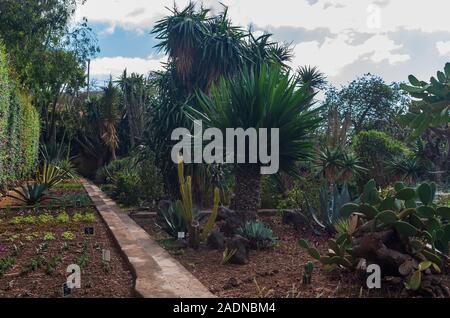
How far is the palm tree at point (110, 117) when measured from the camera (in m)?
25.0

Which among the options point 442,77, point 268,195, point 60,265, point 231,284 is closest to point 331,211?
point 442,77

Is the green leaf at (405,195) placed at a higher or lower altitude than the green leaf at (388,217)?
higher

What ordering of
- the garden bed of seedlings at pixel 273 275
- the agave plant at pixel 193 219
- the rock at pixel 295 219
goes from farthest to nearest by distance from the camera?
the rock at pixel 295 219
the agave plant at pixel 193 219
the garden bed of seedlings at pixel 273 275

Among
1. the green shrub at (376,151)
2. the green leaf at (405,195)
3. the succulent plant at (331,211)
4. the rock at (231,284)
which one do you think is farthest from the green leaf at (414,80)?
the green shrub at (376,151)

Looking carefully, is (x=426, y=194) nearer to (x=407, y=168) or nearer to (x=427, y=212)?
(x=427, y=212)

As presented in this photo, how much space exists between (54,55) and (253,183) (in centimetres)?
1055

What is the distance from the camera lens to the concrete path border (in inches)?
152


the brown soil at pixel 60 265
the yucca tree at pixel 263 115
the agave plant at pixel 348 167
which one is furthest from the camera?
the agave plant at pixel 348 167

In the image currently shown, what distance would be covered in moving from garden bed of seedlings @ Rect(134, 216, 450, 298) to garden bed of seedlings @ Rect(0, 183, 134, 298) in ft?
2.68

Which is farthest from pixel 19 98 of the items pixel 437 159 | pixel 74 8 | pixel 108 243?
pixel 437 159

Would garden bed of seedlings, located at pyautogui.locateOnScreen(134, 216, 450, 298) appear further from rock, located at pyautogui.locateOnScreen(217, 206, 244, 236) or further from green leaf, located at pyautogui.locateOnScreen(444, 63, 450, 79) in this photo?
green leaf, located at pyautogui.locateOnScreen(444, 63, 450, 79)

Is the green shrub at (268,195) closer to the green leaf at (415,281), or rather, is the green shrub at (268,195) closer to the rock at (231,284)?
the rock at (231,284)

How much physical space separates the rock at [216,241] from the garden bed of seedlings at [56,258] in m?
1.28
